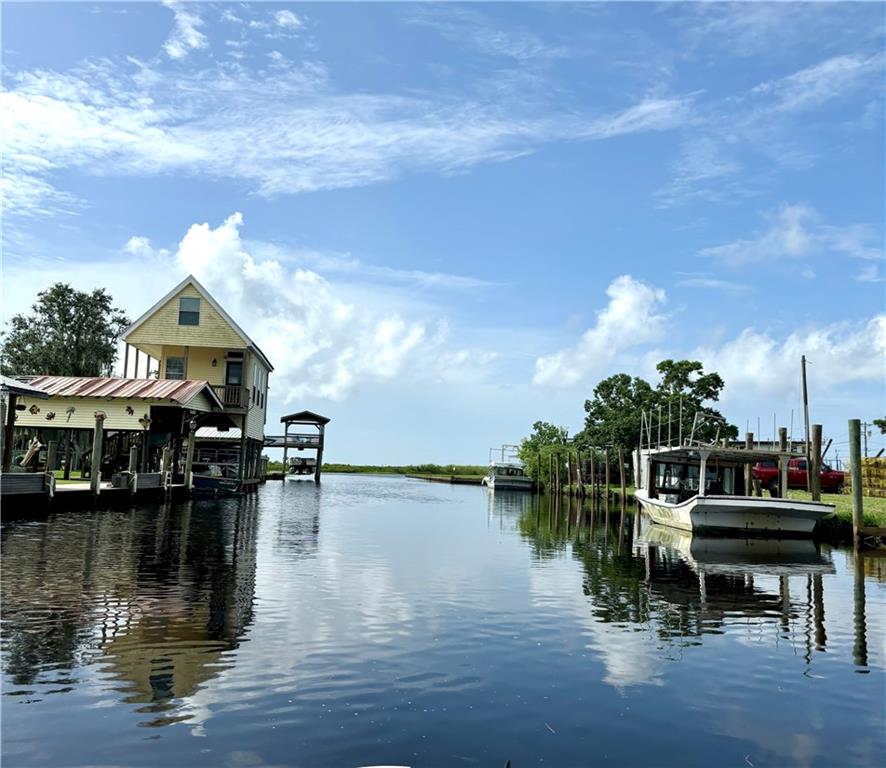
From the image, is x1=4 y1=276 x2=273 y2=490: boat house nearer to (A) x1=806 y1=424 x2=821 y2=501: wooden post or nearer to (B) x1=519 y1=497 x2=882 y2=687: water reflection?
(B) x1=519 y1=497 x2=882 y2=687: water reflection

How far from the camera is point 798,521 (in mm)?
30688

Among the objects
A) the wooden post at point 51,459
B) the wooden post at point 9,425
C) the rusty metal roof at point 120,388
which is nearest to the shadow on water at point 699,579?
the rusty metal roof at point 120,388

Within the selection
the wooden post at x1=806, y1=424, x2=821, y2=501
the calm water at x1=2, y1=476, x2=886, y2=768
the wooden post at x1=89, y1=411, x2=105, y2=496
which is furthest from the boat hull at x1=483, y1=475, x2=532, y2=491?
the calm water at x1=2, y1=476, x2=886, y2=768

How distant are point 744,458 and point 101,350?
51.3 meters

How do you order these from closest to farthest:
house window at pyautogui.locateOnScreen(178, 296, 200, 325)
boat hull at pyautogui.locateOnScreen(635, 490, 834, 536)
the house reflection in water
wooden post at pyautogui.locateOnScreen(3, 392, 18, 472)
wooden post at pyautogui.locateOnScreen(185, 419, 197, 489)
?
the house reflection in water → wooden post at pyautogui.locateOnScreen(3, 392, 18, 472) → boat hull at pyautogui.locateOnScreen(635, 490, 834, 536) → wooden post at pyautogui.locateOnScreen(185, 419, 197, 489) → house window at pyautogui.locateOnScreen(178, 296, 200, 325)

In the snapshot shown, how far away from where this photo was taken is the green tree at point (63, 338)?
64.1m

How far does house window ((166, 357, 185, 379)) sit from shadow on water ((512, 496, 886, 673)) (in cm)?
2337

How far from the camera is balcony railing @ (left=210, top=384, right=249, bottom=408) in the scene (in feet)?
156

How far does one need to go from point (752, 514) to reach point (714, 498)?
1544 mm

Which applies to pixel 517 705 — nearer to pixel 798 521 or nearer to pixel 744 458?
pixel 798 521

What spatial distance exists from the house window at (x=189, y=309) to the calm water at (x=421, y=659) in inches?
986

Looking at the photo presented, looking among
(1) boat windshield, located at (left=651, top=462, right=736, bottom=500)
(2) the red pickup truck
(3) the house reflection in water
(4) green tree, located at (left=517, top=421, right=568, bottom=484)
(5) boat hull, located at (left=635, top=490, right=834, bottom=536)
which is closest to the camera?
(3) the house reflection in water

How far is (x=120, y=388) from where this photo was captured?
38.4m

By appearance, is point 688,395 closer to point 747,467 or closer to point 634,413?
point 634,413
